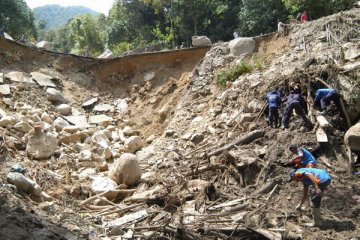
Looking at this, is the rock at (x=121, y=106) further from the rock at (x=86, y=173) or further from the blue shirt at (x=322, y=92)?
the blue shirt at (x=322, y=92)

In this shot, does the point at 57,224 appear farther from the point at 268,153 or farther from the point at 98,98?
the point at 98,98

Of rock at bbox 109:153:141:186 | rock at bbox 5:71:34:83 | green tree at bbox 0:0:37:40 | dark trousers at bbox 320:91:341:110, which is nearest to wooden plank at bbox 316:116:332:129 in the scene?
dark trousers at bbox 320:91:341:110

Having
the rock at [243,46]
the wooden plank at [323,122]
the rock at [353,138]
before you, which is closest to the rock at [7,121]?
the rock at [243,46]

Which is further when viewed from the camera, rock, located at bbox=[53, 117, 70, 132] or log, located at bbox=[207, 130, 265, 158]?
rock, located at bbox=[53, 117, 70, 132]

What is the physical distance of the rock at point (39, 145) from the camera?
26.6 feet

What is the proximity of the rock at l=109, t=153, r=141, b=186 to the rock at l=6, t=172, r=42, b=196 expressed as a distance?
1.51m

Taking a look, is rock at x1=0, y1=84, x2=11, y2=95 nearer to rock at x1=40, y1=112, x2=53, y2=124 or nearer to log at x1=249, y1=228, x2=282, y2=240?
rock at x1=40, y1=112, x2=53, y2=124

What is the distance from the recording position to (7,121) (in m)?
8.62

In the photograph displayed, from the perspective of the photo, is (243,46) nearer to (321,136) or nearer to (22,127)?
(321,136)

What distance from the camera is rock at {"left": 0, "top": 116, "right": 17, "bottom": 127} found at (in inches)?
336

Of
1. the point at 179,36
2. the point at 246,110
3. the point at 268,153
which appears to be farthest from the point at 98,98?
the point at 179,36

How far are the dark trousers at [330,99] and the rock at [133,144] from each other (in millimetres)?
4148

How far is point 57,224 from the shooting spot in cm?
529

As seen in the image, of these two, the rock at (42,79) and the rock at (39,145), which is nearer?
the rock at (39,145)
